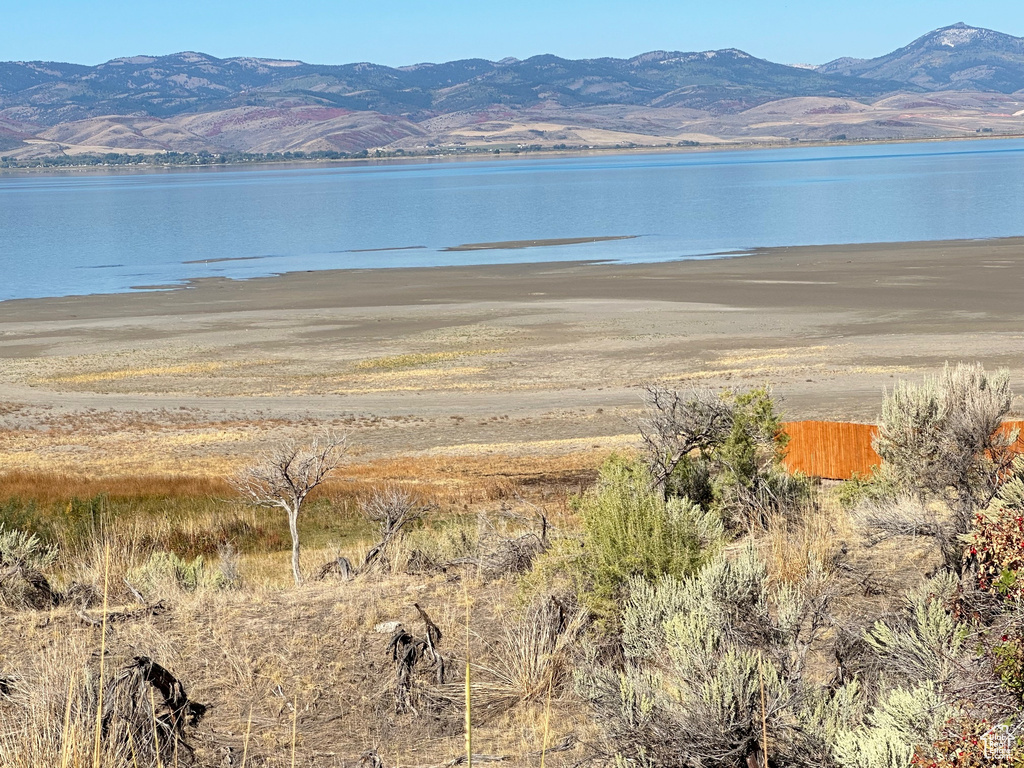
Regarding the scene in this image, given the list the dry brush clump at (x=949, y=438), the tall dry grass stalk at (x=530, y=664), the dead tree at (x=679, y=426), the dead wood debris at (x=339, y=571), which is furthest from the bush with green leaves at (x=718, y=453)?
the tall dry grass stalk at (x=530, y=664)

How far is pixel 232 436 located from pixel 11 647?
19882 mm

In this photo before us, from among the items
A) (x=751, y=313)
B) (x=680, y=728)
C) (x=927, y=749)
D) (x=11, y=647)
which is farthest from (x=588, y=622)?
(x=751, y=313)

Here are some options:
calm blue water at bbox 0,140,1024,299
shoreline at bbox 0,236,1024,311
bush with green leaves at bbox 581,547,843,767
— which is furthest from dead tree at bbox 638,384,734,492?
calm blue water at bbox 0,140,1024,299

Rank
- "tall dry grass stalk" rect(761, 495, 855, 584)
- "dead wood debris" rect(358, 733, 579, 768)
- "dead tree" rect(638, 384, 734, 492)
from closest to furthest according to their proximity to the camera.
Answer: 1. "dead wood debris" rect(358, 733, 579, 768)
2. "tall dry grass stalk" rect(761, 495, 855, 584)
3. "dead tree" rect(638, 384, 734, 492)

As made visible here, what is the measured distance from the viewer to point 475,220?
99.9 m

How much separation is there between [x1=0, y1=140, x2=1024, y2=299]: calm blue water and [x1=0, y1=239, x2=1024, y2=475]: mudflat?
917 centimetres

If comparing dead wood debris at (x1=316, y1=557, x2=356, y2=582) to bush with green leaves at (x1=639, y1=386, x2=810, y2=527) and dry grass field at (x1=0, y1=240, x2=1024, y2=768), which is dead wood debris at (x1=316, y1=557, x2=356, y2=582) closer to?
dry grass field at (x1=0, y1=240, x2=1024, y2=768)

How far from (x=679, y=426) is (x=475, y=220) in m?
90.0

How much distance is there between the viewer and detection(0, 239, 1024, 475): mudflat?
27.8 meters

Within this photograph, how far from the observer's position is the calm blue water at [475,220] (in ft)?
231

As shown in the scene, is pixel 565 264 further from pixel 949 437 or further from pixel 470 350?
pixel 949 437

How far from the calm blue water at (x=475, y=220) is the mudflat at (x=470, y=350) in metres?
9.17

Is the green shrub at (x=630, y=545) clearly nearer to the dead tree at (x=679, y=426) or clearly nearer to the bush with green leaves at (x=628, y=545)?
the bush with green leaves at (x=628, y=545)

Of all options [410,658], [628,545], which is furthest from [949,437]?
[410,658]
